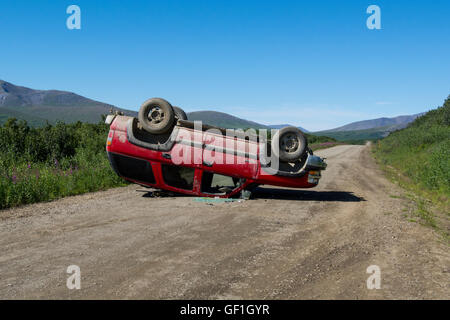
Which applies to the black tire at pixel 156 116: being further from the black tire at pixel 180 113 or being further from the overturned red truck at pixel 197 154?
the black tire at pixel 180 113

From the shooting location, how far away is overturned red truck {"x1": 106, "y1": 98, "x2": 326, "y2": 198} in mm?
7980

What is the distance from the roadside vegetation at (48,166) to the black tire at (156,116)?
2932 mm

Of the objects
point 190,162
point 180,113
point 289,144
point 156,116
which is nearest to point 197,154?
point 190,162

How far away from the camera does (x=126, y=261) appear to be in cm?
436

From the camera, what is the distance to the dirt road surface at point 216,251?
143 inches

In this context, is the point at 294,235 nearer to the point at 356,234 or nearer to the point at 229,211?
the point at 356,234

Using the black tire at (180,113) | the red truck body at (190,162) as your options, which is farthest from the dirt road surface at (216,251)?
the black tire at (180,113)

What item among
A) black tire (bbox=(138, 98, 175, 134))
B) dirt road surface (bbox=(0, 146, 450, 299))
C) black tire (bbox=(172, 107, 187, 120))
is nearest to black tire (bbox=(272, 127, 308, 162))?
dirt road surface (bbox=(0, 146, 450, 299))

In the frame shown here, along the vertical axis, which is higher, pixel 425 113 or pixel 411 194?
pixel 425 113

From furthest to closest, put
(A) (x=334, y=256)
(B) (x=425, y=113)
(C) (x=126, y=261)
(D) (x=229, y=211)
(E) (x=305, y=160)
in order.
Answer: (B) (x=425, y=113)
(E) (x=305, y=160)
(D) (x=229, y=211)
(A) (x=334, y=256)
(C) (x=126, y=261)

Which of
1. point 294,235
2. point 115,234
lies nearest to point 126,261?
point 115,234

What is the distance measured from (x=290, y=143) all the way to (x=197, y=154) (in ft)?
7.57

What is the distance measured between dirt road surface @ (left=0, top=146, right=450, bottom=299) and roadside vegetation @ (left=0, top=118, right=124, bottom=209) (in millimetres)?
715

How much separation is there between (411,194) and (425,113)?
5254 centimetres
